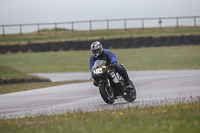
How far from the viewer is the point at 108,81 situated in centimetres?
1134

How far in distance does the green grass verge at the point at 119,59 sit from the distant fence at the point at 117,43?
0.50 m

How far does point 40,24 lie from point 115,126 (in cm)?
4629

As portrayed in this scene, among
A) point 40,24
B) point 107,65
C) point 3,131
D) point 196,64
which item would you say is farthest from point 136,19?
point 3,131

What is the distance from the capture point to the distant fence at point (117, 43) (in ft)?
128

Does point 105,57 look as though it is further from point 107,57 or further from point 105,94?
point 105,94

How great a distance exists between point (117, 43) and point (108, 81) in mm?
28580

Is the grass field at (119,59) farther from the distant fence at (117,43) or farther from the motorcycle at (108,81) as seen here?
the motorcycle at (108,81)

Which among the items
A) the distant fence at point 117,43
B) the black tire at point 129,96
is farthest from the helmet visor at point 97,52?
the distant fence at point 117,43

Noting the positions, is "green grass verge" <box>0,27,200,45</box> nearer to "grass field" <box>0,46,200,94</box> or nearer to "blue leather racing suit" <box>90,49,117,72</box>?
"grass field" <box>0,46,200,94</box>

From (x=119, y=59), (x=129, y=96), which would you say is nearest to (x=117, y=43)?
(x=119, y=59)

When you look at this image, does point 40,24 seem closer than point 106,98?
No

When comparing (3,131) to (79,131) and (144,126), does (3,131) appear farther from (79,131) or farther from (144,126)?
(144,126)

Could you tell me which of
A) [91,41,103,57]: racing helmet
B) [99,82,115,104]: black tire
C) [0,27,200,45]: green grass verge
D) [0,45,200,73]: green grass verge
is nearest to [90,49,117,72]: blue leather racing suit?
[91,41,103,57]: racing helmet

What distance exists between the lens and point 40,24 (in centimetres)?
5225
